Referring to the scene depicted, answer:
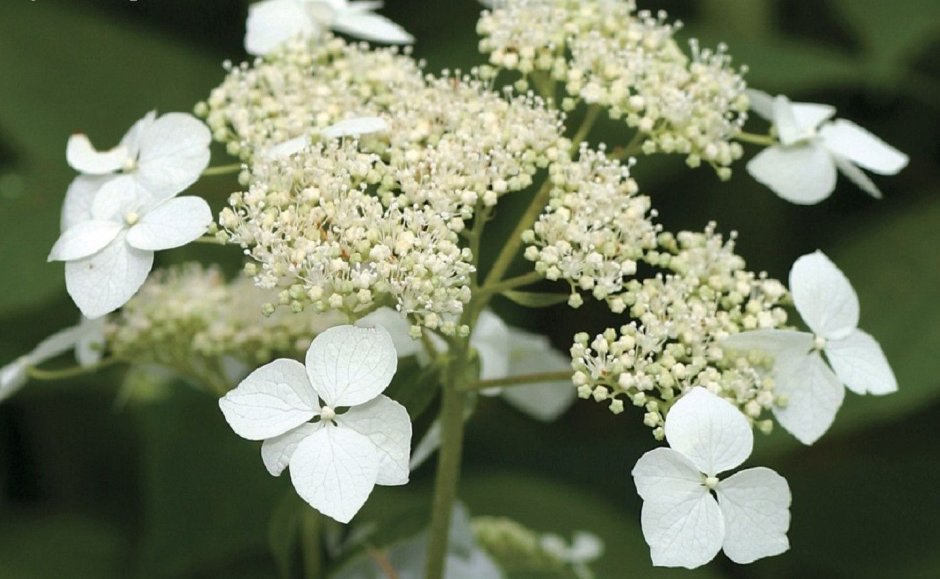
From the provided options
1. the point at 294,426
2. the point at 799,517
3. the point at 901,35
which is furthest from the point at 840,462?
the point at 294,426

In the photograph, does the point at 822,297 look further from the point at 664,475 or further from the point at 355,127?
the point at 355,127

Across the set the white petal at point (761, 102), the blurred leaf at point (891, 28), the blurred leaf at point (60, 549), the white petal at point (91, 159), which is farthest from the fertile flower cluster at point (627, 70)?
the blurred leaf at point (60, 549)

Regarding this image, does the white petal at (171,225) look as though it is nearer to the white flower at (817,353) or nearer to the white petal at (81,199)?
the white petal at (81,199)

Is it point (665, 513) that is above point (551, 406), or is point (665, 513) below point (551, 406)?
above

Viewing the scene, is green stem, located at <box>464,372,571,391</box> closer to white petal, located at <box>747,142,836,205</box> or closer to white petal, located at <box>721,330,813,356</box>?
white petal, located at <box>721,330,813,356</box>

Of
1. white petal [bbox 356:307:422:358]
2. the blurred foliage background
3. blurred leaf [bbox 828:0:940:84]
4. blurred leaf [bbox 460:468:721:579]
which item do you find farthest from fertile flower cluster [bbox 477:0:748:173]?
blurred leaf [bbox 460:468:721:579]

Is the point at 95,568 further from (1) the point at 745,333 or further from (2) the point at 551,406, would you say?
(1) the point at 745,333

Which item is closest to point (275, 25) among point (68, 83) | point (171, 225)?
point (171, 225)
